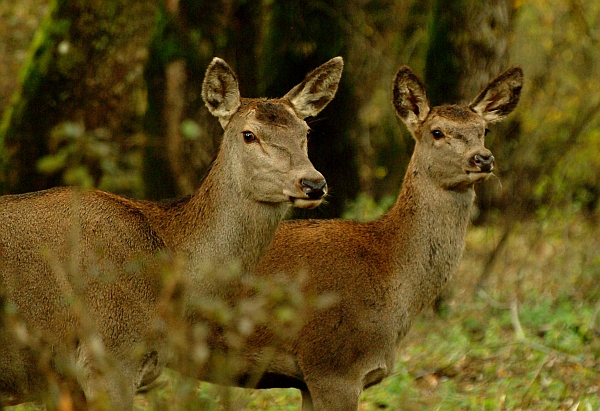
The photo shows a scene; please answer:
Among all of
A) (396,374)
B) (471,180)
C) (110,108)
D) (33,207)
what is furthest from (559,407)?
(110,108)

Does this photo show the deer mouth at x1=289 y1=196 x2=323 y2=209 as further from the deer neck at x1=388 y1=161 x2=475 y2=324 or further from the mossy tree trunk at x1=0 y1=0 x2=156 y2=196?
the mossy tree trunk at x1=0 y1=0 x2=156 y2=196

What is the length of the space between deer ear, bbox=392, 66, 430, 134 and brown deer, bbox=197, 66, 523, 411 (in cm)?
6

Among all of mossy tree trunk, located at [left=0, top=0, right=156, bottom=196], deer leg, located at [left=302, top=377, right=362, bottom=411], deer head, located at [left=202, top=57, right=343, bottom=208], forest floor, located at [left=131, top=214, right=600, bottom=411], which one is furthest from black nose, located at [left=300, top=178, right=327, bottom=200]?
mossy tree trunk, located at [left=0, top=0, right=156, bottom=196]

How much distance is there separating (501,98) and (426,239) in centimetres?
181

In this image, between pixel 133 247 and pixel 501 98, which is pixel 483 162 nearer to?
pixel 501 98

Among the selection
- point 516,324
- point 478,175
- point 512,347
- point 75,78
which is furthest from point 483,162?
point 75,78

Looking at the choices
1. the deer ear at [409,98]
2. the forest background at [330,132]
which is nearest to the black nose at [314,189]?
the deer ear at [409,98]

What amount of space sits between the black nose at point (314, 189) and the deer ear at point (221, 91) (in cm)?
116

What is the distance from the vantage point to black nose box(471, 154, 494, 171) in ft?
27.8

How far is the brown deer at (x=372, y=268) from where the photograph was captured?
8062mm

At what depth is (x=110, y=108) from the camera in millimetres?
13609

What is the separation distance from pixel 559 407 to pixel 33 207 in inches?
208

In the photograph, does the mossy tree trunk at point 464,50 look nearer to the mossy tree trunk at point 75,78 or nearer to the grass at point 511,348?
the grass at point 511,348

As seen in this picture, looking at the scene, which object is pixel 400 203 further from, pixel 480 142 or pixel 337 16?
pixel 337 16
